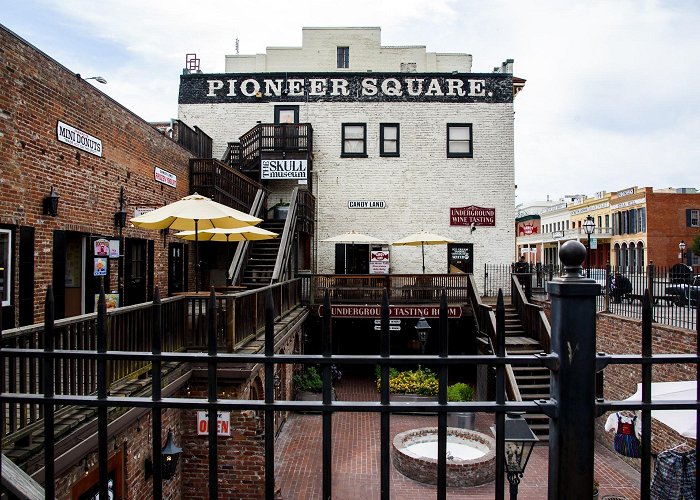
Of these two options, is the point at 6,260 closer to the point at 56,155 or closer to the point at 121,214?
the point at 56,155

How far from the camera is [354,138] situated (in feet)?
71.1

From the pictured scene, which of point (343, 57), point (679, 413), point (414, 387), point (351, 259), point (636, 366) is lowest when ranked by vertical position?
point (414, 387)

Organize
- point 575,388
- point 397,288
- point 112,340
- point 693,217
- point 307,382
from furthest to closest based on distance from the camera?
point 693,217 → point 397,288 → point 307,382 → point 112,340 → point 575,388

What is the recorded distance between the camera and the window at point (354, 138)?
2164 cm

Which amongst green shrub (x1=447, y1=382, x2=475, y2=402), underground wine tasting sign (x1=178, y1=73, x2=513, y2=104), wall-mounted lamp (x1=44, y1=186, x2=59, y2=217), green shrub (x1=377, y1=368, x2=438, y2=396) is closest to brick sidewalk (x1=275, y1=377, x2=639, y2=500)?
green shrub (x1=447, y1=382, x2=475, y2=402)

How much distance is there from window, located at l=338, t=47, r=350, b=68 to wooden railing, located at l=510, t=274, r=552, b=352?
1469cm

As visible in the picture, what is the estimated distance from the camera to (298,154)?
2039 centimetres

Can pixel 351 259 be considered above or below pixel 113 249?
below

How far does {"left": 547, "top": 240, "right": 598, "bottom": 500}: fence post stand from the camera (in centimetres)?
203

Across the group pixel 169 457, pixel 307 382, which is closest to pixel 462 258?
pixel 307 382

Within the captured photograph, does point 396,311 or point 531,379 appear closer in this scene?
point 531,379

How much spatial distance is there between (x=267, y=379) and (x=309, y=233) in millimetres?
18030

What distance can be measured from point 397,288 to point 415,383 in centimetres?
328

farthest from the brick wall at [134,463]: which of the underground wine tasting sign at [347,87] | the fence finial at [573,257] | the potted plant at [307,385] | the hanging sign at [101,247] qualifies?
the underground wine tasting sign at [347,87]
